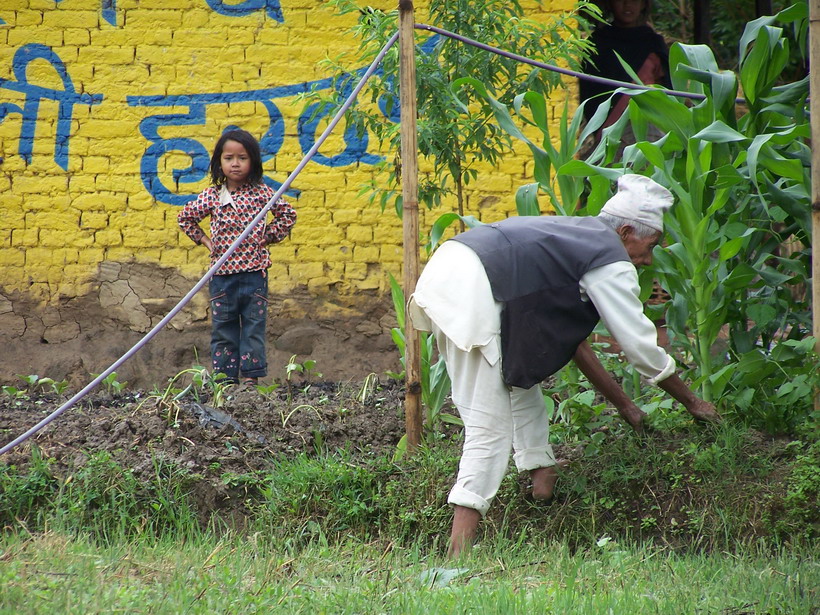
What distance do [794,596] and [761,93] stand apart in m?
2.15

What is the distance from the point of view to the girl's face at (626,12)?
7.28 meters

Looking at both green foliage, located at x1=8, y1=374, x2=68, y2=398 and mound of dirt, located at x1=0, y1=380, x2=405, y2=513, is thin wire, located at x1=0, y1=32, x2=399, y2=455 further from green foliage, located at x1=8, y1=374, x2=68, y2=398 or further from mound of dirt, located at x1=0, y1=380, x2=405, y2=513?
green foliage, located at x1=8, y1=374, x2=68, y2=398

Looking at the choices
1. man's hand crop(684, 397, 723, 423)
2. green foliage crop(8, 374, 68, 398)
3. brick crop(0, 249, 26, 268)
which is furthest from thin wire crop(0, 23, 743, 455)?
brick crop(0, 249, 26, 268)

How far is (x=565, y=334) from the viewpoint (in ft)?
11.1

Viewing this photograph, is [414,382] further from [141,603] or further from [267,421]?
[141,603]

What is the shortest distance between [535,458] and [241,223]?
244 cm

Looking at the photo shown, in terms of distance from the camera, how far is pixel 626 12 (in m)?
7.29

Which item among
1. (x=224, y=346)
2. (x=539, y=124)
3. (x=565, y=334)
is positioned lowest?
(x=224, y=346)

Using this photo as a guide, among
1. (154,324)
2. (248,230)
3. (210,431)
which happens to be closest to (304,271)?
(154,324)

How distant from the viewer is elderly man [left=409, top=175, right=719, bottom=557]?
3262mm

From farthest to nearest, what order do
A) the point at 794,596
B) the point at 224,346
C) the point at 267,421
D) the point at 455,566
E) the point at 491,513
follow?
1. the point at 224,346
2. the point at 267,421
3. the point at 491,513
4. the point at 455,566
5. the point at 794,596

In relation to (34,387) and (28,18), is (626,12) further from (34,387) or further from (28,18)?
(34,387)

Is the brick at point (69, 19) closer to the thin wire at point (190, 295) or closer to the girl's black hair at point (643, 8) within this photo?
the thin wire at point (190, 295)

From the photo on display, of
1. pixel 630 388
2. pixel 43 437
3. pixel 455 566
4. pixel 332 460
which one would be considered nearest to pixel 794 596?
pixel 455 566
